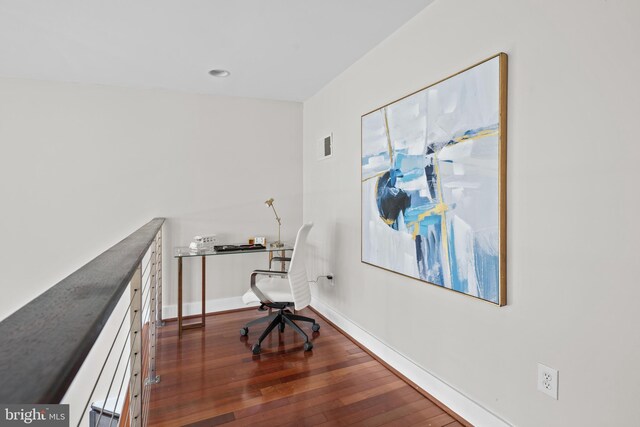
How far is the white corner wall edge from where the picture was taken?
1754 mm

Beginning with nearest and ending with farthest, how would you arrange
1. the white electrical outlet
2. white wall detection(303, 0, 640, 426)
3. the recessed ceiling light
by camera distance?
white wall detection(303, 0, 640, 426) → the white electrical outlet → the recessed ceiling light

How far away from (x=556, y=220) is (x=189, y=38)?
258 cm

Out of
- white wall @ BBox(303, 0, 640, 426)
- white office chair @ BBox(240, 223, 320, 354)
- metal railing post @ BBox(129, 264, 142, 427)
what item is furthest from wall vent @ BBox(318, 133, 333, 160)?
metal railing post @ BBox(129, 264, 142, 427)

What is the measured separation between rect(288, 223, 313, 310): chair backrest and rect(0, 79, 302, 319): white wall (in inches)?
46.8

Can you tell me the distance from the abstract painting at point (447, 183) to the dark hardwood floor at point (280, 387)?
768 mm

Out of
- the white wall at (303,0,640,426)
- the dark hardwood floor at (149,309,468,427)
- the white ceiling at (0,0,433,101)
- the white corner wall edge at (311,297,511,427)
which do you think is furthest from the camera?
the white ceiling at (0,0,433,101)

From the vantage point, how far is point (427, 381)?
212 cm

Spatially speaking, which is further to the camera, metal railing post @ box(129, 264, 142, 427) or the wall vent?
the wall vent

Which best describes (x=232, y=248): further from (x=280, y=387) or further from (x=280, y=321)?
(x=280, y=387)

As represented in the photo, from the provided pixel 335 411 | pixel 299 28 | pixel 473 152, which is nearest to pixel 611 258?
pixel 473 152

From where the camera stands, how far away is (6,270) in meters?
3.08

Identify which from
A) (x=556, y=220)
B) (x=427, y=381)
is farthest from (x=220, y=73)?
(x=427, y=381)

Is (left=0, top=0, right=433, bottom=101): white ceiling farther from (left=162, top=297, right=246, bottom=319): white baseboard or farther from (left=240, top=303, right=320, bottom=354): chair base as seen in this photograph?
(left=162, top=297, right=246, bottom=319): white baseboard

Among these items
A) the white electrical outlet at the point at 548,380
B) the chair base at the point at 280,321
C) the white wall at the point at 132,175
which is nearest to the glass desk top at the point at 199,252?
the white wall at the point at 132,175
